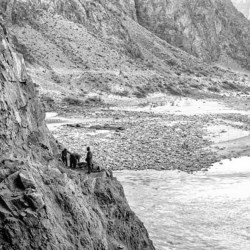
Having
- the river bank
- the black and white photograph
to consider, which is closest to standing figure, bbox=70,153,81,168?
the black and white photograph

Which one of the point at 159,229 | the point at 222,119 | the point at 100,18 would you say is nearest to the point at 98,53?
the point at 100,18

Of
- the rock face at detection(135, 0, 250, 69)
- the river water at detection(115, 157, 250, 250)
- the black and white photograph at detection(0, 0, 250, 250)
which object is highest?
the rock face at detection(135, 0, 250, 69)

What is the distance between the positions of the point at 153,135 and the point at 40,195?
36.7 m

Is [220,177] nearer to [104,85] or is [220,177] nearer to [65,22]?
[104,85]

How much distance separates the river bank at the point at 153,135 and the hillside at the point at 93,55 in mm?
12315

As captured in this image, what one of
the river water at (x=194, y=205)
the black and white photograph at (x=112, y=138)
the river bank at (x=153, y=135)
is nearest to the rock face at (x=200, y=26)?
the black and white photograph at (x=112, y=138)

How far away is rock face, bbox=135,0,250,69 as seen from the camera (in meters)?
154

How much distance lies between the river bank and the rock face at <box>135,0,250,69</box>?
268 feet

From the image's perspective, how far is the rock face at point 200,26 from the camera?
154 metres

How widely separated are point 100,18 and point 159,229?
97.8 meters

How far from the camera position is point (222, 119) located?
62.3 meters

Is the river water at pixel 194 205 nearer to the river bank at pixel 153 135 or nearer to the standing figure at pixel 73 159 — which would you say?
the river bank at pixel 153 135

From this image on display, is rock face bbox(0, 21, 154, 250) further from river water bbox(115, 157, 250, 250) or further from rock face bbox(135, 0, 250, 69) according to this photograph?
rock face bbox(135, 0, 250, 69)

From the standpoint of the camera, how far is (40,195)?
12.0 m
